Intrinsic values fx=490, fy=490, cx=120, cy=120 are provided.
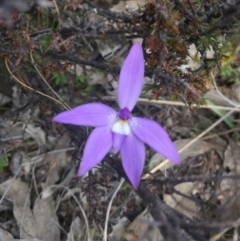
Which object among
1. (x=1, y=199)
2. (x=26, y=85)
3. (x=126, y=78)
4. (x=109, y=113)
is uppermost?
(x=126, y=78)

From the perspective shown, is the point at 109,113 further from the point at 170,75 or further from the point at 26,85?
the point at 26,85

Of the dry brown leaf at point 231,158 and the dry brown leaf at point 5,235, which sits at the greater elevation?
the dry brown leaf at point 231,158

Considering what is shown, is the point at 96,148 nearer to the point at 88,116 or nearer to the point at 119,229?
the point at 88,116

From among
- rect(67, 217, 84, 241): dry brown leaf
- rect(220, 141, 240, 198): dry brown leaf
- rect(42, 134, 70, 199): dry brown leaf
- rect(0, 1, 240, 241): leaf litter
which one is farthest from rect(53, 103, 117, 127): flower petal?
rect(220, 141, 240, 198): dry brown leaf

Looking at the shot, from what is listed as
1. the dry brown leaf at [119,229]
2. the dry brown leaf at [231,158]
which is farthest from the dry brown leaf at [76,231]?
the dry brown leaf at [231,158]

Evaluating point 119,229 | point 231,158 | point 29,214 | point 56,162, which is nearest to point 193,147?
point 231,158

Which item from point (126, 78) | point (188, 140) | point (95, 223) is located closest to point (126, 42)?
point (188, 140)

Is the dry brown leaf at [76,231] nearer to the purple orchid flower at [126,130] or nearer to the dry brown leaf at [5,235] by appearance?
the dry brown leaf at [5,235]
